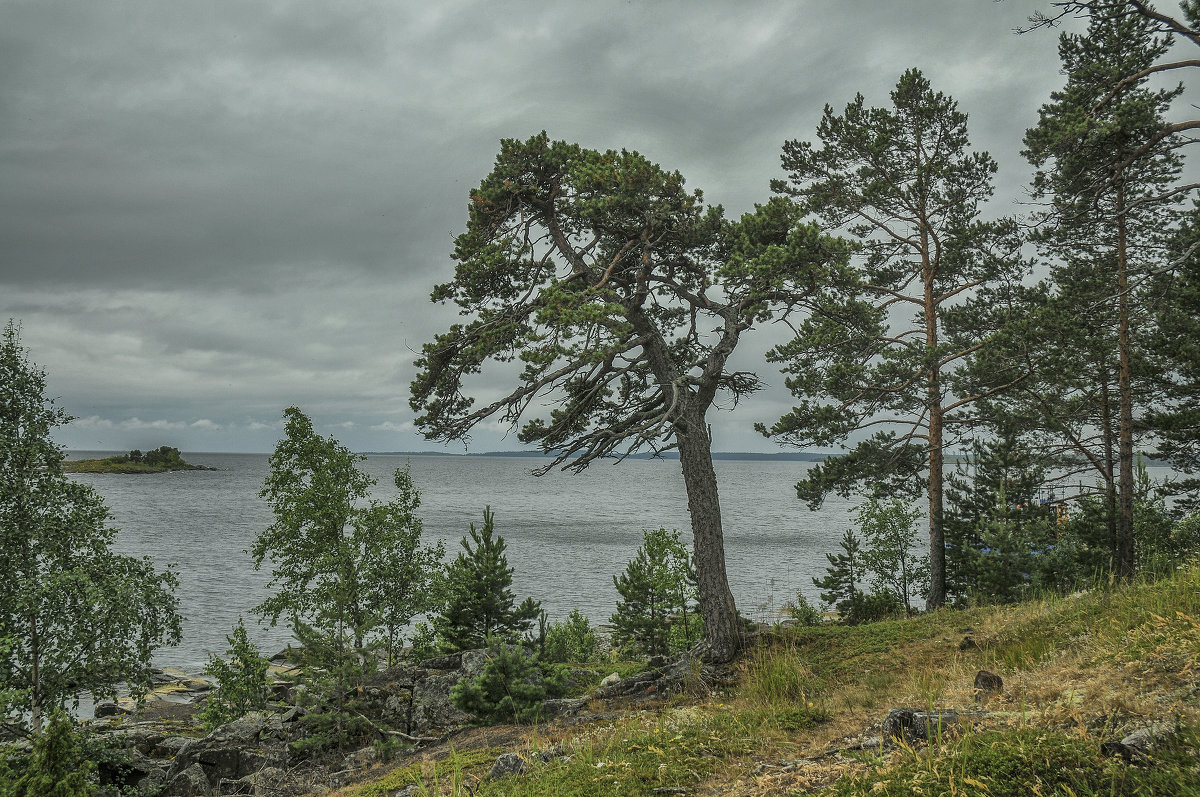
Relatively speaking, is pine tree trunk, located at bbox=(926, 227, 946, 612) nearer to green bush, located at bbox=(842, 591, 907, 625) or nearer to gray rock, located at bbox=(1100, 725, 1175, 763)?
green bush, located at bbox=(842, 591, 907, 625)

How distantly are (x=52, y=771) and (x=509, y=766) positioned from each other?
5554 millimetres

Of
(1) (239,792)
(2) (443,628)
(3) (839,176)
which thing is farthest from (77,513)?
(3) (839,176)

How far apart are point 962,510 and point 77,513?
25.7 metres

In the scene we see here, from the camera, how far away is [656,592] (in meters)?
22.0

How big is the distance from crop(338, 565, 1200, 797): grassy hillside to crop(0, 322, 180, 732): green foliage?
729 centimetres

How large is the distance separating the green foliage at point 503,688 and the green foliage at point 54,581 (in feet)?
22.4

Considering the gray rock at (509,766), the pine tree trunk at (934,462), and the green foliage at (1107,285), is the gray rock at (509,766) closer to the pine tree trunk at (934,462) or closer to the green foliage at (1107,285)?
the green foliage at (1107,285)

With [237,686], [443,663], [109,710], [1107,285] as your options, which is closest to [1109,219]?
[1107,285]

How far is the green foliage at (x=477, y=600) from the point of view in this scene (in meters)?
18.2

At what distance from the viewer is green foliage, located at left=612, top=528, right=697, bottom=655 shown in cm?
2066

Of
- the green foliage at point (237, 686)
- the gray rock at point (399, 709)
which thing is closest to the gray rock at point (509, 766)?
the gray rock at point (399, 709)

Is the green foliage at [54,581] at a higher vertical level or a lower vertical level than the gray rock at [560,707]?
higher

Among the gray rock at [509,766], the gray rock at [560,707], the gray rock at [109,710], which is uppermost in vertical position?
the gray rock at [509,766]

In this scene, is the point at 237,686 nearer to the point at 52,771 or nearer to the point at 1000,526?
the point at 52,771
